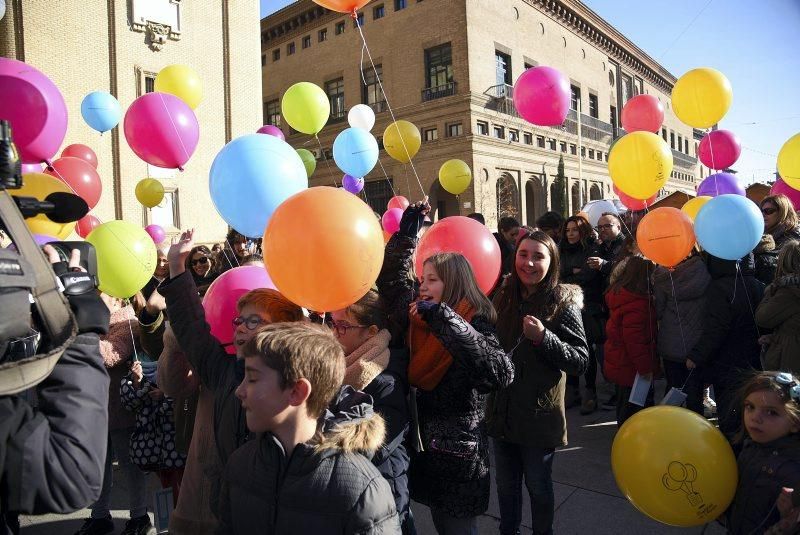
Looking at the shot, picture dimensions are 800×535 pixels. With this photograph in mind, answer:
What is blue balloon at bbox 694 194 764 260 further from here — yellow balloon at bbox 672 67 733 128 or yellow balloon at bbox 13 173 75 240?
yellow balloon at bbox 13 173 75 240

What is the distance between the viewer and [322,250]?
→ 2.05 m

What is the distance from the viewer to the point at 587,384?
16.9 feet

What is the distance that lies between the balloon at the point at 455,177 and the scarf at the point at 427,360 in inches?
343

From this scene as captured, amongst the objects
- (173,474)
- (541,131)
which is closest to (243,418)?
(173,474)

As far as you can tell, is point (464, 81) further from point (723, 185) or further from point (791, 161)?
point (791, 161)

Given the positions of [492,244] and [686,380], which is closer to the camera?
[492,244]

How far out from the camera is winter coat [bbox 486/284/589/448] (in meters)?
2.67

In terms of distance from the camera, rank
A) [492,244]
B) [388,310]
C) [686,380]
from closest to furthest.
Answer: [388,310] < [492,244] < [686,380]

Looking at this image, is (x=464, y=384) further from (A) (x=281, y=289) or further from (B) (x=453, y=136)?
(B) (x=453, y=136)

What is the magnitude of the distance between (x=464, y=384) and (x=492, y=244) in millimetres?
1404

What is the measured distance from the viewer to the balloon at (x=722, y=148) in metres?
7.19

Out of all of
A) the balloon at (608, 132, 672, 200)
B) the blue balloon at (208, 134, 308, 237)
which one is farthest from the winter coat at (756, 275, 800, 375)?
the blue balloon at (208, 134, 308, 237)

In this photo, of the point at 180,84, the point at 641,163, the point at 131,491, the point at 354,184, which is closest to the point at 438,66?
the point at 354,184

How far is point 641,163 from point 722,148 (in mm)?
3531
